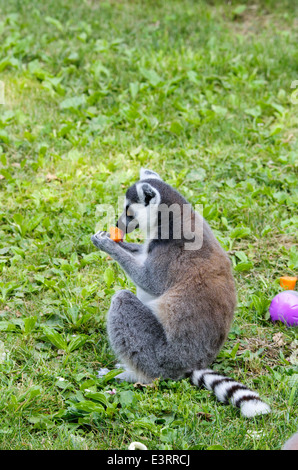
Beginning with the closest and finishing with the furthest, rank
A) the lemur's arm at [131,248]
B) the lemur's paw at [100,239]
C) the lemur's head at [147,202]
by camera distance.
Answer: the lemur's head at [147,202] → the lemur's paw at [100,239] → the lemur's arm at [131,248]

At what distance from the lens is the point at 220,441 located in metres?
3.01

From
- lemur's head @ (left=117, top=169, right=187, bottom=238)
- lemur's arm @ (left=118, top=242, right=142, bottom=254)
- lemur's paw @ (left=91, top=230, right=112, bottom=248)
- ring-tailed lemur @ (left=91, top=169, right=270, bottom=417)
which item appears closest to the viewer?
ring-tailed lemur @ (left=91, top=169, right=270, bottom=417)

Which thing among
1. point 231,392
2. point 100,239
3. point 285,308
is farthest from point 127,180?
point 231,392

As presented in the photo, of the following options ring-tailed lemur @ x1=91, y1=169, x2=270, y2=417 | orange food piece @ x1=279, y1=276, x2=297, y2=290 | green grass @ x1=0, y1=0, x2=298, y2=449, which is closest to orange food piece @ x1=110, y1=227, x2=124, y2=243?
ring-tailed lemur @ x1=91, y1=169, x2=270, y2=417

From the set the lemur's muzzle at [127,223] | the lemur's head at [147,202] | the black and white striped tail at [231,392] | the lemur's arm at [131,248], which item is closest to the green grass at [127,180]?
the black and white striped tail at [231,392]

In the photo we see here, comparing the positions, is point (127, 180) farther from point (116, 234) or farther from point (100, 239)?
point (100, 239)

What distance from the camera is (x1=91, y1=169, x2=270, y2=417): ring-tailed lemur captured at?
11.3 ft

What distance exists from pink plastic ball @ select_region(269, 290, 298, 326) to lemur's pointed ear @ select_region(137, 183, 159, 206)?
45.6 inches

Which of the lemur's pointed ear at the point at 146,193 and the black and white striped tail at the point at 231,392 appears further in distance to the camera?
the lemur's pointed ear at the point at 146,193

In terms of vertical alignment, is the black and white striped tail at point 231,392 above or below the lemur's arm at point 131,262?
below

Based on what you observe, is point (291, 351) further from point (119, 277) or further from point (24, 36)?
point (24, 36)

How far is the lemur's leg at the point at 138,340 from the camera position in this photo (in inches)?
139

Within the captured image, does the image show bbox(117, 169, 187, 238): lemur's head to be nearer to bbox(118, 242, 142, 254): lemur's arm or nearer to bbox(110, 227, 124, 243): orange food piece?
bbox(110, 227, 124, 243): orange food piece

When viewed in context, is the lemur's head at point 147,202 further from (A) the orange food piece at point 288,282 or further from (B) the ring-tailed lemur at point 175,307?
(A) the orange food piece at point 288,282
